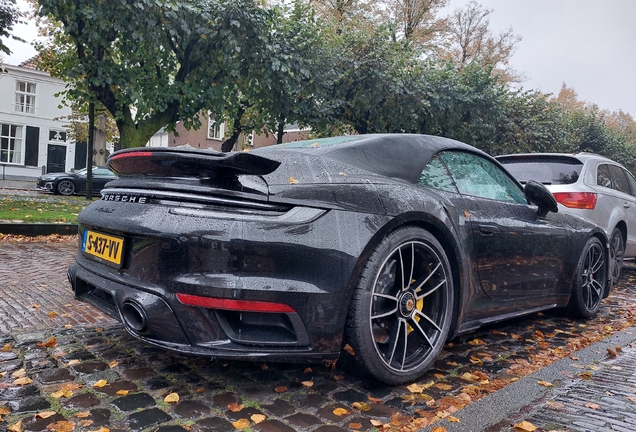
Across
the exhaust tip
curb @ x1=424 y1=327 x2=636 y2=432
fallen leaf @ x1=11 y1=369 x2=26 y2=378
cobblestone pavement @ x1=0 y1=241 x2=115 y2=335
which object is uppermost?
the exhaust tip

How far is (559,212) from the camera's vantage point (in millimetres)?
4109

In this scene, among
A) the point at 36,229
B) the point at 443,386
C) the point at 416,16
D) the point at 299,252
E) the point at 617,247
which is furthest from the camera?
the point at 416,16

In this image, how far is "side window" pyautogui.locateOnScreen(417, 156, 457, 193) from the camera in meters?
3.04

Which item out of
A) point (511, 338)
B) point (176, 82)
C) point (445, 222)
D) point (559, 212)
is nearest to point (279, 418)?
point (445, 222)

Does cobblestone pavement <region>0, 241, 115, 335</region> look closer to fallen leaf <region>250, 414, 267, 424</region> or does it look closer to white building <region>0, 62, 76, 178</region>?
fallen leaf <region>250, 414, 267, 424</region>

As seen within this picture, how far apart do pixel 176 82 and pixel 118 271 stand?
10659 millimetres

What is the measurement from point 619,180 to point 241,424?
670cm

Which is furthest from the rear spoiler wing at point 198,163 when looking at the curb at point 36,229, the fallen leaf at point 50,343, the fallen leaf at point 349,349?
the curb at point 36,229

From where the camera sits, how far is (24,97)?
3098 centimetres

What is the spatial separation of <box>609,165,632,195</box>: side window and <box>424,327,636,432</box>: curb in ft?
13.3

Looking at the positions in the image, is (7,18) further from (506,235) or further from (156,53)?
(506,235)

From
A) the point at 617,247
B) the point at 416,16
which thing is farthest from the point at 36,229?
the point at 416,16

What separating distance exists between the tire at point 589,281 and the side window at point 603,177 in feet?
5.88

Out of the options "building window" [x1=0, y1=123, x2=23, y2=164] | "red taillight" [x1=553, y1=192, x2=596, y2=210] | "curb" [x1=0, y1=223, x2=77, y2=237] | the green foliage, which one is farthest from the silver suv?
"building window" [x1=0, y1=123, x2=23, y2=164]
